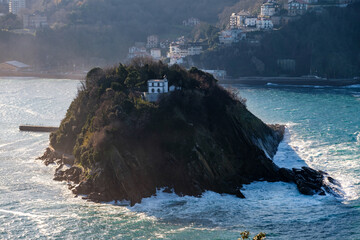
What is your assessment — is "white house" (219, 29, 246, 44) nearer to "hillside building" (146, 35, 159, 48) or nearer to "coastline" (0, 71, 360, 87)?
"coastline" (0, 71, 360, 87)

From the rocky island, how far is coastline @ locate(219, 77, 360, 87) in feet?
133

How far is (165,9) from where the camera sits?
402 feet

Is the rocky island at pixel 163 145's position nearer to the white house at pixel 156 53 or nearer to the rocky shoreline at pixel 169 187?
the rocky shoreline at pixel 169 187

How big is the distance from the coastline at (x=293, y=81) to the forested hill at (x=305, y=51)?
11.1 ft

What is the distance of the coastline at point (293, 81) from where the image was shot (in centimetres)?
7700

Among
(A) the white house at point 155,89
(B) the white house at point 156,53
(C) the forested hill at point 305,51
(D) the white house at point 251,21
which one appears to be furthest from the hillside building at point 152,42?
(A) the white house at point 155,89

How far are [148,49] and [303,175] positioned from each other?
7194 centimetres

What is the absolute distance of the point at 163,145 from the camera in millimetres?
31453

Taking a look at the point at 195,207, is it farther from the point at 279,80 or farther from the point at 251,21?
the point at 251,21

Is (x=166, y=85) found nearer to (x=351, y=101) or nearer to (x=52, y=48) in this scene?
(x=351, y=101)

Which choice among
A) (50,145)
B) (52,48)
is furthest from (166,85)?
(52,48)

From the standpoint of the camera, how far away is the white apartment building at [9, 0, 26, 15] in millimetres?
133913

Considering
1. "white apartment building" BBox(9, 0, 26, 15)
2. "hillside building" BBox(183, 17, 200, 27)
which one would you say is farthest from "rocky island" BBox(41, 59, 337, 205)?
"white apartment building" BBox(9, 0, 26, 15)

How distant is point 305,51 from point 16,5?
244 ft
